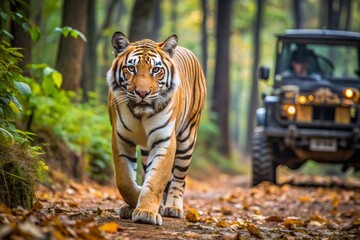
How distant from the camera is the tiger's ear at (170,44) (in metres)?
6.54

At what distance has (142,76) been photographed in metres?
6.10

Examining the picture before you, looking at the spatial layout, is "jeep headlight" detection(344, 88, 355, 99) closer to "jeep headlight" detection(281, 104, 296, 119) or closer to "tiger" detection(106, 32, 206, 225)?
"jeep headlight" detection(281, 104, 296, 119)

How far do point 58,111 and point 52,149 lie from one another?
859mm

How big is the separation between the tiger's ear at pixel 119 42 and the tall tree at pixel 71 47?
15.1 feet

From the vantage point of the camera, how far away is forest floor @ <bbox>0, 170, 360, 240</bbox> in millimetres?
4469

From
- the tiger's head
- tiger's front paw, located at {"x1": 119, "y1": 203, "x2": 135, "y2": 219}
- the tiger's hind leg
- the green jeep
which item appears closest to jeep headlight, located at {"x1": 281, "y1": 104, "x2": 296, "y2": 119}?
the green jeep

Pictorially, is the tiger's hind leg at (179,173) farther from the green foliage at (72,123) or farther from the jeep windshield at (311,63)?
the jeep windshield at (311,63)

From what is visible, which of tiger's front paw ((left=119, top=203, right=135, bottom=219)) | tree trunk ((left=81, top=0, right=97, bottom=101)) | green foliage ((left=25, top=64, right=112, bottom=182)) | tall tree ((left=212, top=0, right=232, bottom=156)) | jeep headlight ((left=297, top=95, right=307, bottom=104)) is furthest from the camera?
tall tree ((left=212, top=0, right=232, bottom=156))

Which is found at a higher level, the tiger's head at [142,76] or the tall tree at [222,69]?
the tall tree at [222,69]

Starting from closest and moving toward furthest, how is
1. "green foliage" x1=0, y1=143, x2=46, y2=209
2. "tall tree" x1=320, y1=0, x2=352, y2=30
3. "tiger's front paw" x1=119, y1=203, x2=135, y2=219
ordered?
"green foliage" x1=0, y1=143, x2=46, y2=209 < "tiger's front paw" x1=119, y1=203, x2=135, y2=219 < "tall tree" x1=320, y1=0, x2=352, y2=30

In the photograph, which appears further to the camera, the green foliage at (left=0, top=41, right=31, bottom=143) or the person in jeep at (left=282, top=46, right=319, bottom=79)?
the person in jeep at (left=282, top=46, right=319, bottom=79)

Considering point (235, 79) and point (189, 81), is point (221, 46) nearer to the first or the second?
point (189, 81)

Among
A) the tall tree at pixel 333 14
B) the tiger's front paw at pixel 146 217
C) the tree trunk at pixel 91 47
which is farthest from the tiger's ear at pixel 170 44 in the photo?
the tall tree at pixel 333 14

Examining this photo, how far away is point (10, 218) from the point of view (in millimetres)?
4516
